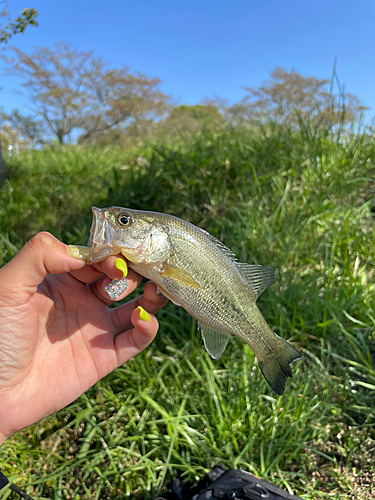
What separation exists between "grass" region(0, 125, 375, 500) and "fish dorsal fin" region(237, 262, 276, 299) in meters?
1.22

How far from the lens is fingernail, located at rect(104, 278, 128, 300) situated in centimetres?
182

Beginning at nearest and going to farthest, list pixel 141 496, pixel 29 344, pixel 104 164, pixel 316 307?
pixel 29 344
pixel 141 496
pixel 316 307
pixel 104 164

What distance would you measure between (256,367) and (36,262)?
2.09m

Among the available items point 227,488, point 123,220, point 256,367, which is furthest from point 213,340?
point 256,367

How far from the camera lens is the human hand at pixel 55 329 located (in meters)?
1.70

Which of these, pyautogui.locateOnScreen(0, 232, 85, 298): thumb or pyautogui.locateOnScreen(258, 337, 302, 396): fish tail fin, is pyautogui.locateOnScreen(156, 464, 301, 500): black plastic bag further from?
pyautogui.locateOnScreen(0, 232, 85, 298): thumb

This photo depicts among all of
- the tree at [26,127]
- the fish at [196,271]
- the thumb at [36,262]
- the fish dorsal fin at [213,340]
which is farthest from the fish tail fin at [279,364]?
the tree at [26,127]

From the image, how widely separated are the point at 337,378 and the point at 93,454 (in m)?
2.25

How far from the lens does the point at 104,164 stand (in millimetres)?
6723

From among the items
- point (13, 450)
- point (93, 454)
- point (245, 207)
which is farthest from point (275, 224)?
point (13, 450)

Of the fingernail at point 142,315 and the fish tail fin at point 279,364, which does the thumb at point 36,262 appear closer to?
the fingernail at point 142,315

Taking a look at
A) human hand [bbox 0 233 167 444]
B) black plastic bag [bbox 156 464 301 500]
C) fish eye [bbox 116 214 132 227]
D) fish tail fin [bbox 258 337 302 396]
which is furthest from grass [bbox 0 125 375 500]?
fish eye [bbox 116 214 132 227]

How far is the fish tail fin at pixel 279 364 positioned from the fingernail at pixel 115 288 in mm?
929

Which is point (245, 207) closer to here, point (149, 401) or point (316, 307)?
point (316, 307)
